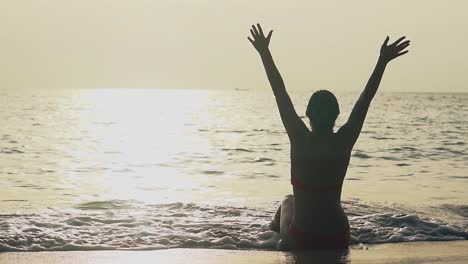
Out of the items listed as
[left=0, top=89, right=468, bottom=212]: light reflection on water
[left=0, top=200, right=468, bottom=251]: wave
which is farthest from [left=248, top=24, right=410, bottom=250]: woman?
[left=0, top=89, right=468, bottom=212]: light reflection on water

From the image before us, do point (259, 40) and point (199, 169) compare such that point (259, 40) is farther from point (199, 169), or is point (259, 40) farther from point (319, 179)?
point (199, 169)

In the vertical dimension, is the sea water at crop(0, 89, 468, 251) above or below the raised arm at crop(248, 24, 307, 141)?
below

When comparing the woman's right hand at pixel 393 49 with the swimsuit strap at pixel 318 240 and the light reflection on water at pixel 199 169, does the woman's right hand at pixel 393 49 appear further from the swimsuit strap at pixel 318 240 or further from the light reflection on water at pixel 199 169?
the light reflection on water at pixel 199 169

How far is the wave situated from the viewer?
8.54 m

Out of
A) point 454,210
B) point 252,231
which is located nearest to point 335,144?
point 252,231

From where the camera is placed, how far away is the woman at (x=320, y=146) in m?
6.68

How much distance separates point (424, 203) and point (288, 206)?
5573 millimetres

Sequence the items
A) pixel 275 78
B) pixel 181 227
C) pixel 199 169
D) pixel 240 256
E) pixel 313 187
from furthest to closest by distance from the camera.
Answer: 1. pixel 199 169
2. pixel 181 227
3. pixel 240 256
4. pixel 313 187
5. pixel 275 78

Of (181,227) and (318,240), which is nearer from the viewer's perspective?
(318,240)

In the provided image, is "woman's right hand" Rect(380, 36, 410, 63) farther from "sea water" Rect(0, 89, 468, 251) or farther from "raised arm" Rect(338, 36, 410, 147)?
"sea water" Rect(0, 89, 468, 251)

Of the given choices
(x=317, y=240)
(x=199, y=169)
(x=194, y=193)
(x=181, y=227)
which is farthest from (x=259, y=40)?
(x=199, y=169)

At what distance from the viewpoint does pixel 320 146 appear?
679 cm

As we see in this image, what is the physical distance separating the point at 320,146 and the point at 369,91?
0.64 metres

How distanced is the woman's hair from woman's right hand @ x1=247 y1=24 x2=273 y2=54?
607 mm
